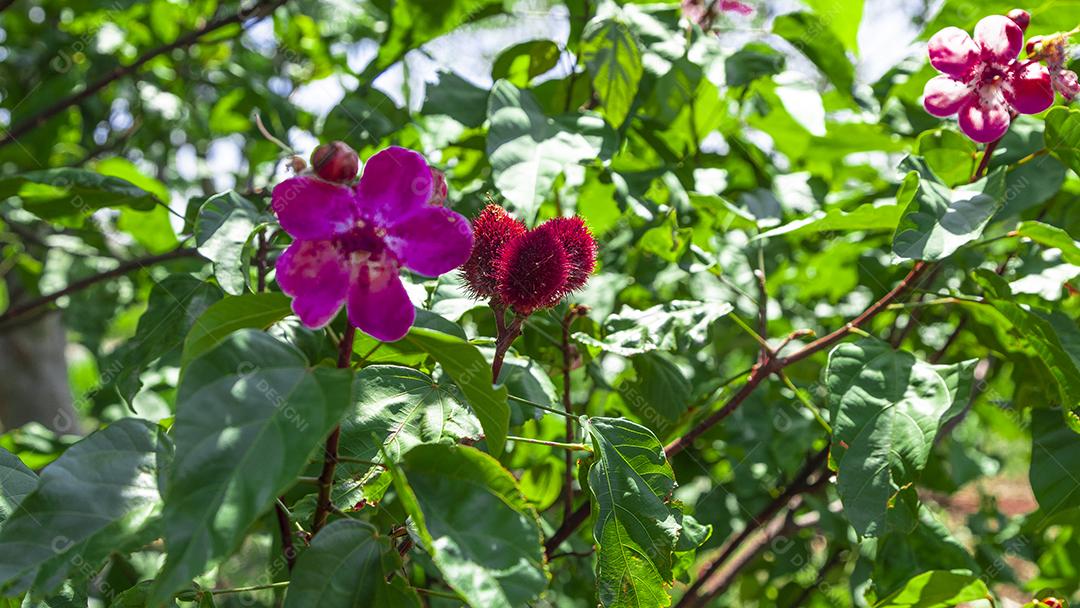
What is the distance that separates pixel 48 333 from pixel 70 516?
3.11 metres

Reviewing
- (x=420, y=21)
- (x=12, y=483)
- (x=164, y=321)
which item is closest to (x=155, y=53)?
(x=420, y=21)

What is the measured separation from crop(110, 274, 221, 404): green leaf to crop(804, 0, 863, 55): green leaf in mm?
1289

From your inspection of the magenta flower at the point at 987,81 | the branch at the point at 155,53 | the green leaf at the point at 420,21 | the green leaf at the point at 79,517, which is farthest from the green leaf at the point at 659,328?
the branch at the point at 155,53

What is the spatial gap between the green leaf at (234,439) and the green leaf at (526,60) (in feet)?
3.65

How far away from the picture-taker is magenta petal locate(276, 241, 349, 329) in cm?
87

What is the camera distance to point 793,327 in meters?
2.29

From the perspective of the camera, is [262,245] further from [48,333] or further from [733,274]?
[48,333]

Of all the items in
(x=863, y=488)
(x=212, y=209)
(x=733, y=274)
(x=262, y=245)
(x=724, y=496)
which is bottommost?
(x=724, y=496)

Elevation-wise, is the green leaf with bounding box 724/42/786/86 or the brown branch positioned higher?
the green leaf with bounding box 724/42/786/86

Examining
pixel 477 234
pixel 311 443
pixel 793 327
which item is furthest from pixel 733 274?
pixel 311 443

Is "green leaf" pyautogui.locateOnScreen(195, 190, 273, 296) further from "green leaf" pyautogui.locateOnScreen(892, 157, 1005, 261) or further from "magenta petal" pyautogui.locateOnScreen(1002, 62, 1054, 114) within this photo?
"magenta petal" pyautogui.locateOnScreen(1002, 62, 1054, 114)

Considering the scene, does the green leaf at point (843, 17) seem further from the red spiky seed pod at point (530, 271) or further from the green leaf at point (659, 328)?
the red spiky seed pod at point (530, 271)

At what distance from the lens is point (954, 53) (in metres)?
1.34

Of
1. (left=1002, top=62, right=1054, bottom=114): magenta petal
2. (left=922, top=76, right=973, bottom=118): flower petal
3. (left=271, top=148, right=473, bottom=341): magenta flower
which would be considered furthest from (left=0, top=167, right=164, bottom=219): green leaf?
(left=1002, top=62, right=1054, bottom=114): magenta petal
